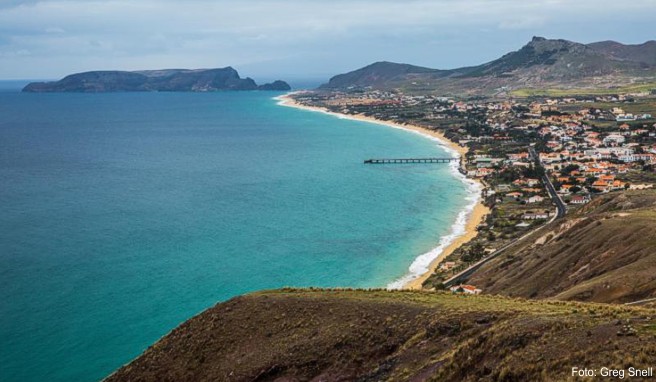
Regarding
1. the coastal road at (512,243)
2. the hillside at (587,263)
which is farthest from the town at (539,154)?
the hillside at (587,263)

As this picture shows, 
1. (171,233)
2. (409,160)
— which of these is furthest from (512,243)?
(409,160)

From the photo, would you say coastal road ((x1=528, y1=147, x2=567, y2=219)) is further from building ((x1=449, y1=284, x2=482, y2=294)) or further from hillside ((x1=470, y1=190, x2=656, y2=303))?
building ((x1=449, y1=284, x2=482, y2=294))

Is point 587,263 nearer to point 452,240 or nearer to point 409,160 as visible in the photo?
point 452,240

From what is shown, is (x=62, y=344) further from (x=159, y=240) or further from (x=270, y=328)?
(x=159, y=240)

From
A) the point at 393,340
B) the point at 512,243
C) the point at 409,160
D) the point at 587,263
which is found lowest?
the point at 512,243

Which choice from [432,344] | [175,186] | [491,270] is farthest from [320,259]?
[175,186]
